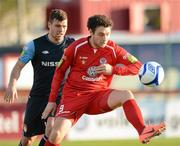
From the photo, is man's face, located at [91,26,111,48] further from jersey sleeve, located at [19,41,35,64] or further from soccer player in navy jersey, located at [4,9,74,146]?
jersey sleeve, located at [19,41,35,64]

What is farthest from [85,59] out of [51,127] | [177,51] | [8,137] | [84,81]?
[177,51]

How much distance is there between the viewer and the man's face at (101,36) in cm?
1249

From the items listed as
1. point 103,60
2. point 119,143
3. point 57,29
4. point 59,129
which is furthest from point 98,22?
point 119,143

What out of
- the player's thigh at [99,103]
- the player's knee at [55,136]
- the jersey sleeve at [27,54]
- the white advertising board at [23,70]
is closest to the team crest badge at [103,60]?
the player's thigh at [99,103]

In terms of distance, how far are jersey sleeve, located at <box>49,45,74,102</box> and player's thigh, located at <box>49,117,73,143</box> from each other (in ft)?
1.26

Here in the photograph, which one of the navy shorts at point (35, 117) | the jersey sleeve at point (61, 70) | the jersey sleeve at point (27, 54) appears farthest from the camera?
the navy shorts at point (35, 117)

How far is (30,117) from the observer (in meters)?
14.4

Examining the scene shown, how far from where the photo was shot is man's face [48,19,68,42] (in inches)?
527

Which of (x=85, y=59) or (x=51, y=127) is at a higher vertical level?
(x=85, y=59)

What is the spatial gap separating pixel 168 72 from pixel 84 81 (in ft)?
39.2

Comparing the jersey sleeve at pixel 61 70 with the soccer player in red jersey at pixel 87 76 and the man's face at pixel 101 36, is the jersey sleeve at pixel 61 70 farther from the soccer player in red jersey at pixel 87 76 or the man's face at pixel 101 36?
the man's face at pixel 101 36

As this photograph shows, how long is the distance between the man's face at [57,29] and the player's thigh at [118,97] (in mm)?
1363

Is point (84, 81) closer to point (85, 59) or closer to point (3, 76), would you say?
point (85, 59)

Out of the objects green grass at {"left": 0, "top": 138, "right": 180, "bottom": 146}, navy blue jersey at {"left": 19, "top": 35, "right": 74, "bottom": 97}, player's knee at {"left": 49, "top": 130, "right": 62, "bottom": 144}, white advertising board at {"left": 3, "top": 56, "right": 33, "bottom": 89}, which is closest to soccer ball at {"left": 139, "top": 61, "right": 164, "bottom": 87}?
player's knee at {"left": 49, "top": 130, "right": 62, "bottom": 144}
